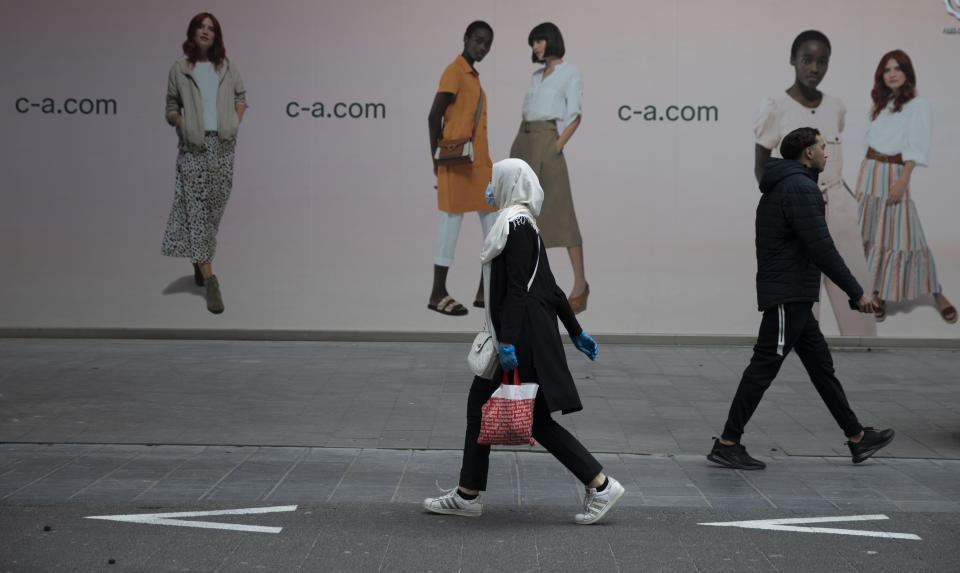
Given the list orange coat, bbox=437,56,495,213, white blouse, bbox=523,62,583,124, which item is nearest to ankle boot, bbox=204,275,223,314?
orange coat, bbox=437,56,495,213

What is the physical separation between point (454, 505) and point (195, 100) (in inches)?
314

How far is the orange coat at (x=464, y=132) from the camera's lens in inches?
486

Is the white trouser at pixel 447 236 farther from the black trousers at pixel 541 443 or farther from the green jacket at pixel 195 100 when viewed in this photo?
the black trousers at pixel 541 443

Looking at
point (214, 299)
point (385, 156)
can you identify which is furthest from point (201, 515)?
point (385, 156)

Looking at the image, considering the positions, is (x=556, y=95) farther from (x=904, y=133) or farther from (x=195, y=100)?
Answer: (x=195, y=100)

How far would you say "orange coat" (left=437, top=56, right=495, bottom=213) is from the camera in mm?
12352

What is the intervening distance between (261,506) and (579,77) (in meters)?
7.70

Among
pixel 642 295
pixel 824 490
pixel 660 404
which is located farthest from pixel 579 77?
pixel 824 490

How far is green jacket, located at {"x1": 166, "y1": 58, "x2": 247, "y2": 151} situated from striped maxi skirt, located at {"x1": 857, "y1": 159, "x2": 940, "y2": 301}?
6722mm

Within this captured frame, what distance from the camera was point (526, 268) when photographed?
5512 mm

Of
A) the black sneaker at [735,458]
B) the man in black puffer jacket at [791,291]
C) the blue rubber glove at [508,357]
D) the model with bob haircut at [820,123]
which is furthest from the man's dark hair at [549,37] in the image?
the blue rubber glove at [508,357]

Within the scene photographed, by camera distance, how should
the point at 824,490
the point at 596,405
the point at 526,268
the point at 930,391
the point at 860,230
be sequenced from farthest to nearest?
the point at 860,230 → the point at 930,391 → the point at 596,405 → the point at 824,490 → the point at 526,268

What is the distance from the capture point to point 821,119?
12281 millimetres

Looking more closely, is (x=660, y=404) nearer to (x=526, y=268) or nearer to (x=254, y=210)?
(x=526, y=268)
